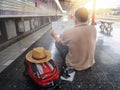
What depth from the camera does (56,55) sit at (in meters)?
2.67

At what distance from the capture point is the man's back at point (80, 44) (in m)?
1.70

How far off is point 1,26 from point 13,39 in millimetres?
611

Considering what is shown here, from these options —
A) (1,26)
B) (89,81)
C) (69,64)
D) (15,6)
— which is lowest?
(89,81)

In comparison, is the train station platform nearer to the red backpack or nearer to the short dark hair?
the red backpack

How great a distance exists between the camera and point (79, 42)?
1736mm

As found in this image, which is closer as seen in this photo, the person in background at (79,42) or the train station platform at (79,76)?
the train station platform at (79,76)

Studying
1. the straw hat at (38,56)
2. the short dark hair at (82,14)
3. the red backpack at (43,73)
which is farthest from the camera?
the short dark hair at (82,14)

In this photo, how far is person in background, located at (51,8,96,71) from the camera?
5.54 ft

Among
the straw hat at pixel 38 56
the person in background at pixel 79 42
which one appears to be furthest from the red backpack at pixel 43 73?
the person in background at pixel 79 42

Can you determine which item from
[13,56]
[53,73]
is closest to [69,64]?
[53,73]

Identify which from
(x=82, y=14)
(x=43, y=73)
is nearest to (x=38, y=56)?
(x=43, y=73)

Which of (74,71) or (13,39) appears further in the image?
(13,39)

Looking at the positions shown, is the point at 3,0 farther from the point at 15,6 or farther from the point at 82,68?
the point at 82,68

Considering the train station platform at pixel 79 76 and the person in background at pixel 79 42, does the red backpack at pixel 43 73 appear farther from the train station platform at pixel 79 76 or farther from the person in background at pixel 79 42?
the person in background at pixel 79 42
